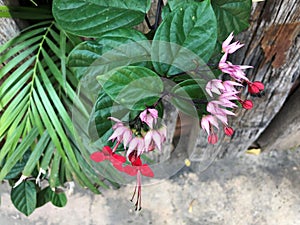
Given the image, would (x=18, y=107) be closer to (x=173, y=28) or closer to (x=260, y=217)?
(x=173, y=28)

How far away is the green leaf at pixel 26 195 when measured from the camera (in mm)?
1146

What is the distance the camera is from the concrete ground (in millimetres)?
1409

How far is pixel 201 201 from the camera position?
146 cm

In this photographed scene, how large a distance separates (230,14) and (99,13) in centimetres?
22

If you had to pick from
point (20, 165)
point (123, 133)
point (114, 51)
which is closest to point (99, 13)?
point (114, 51)

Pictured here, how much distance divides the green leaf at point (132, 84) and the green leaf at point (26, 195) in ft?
2.30

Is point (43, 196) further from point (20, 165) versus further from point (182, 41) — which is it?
point (182, 41)

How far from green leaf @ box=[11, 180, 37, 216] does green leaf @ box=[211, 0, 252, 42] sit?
2.48ft

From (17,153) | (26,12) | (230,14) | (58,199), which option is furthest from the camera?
(58,199)

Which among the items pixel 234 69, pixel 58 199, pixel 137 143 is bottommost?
pixel 58 199

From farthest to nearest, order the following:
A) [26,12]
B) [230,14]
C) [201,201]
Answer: [201,201] → [26,12] → [230,14]

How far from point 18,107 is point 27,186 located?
0.26m

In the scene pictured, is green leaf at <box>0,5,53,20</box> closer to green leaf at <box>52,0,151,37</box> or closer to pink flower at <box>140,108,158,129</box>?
green leaf at <box>52,0,151,37</box>

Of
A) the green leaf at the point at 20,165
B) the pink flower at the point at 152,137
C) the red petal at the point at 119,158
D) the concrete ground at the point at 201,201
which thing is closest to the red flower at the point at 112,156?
the red petal at the point at 119,158
